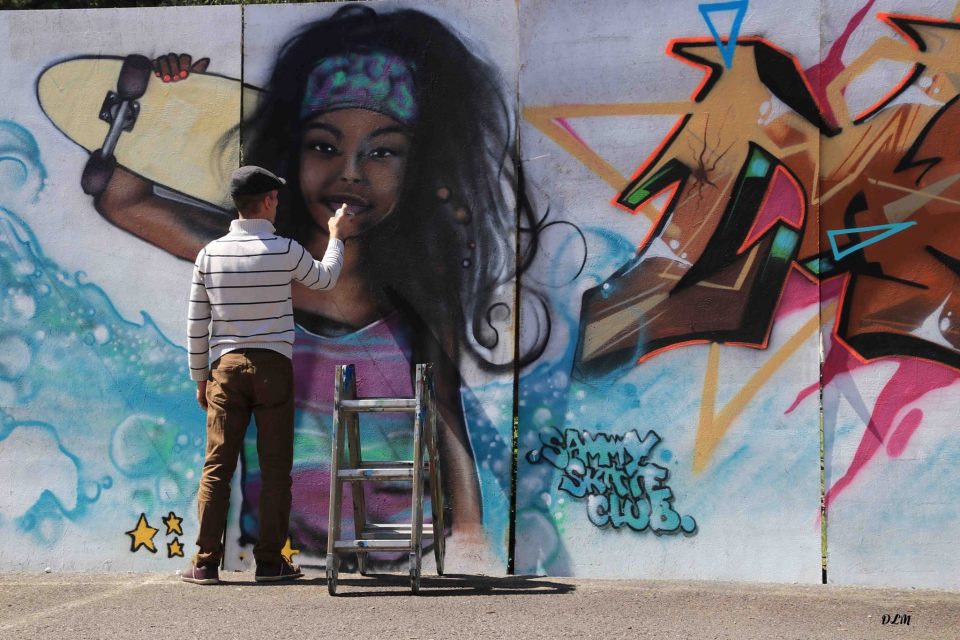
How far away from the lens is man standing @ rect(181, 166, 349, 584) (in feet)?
19.1

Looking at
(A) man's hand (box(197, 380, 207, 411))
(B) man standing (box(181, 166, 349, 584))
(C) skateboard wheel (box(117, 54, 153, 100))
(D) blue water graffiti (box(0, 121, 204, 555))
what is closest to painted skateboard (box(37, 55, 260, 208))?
(C) skateboard wheel (box(117, 54, 153, 100))

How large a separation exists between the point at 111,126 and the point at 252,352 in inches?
61.3

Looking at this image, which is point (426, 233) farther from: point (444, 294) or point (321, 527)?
point (321, 527)

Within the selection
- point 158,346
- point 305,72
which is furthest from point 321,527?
point 305,72

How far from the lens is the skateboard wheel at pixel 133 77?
21.0ft

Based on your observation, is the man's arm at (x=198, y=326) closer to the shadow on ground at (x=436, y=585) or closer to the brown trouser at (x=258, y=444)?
the brown trouser at (x=258, y=444)

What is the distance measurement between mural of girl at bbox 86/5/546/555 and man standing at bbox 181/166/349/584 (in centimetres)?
34

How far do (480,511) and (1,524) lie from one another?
2.50 meters

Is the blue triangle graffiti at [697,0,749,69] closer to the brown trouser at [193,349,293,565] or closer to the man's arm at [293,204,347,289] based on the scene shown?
the man's arm at [293,204,347,289]

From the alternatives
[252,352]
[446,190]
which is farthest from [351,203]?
[252,352]

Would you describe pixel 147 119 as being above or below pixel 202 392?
above

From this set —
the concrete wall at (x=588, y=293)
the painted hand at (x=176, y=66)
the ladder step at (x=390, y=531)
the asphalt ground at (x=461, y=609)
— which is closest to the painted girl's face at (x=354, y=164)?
the concrete wall at (x=588, y=293)

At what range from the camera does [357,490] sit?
19.7 ft

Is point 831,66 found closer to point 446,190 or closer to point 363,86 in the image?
point 446,190
